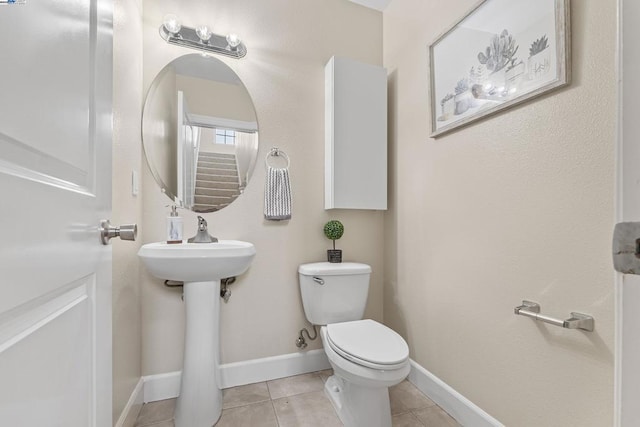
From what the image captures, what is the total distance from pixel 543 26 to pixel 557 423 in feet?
4.69

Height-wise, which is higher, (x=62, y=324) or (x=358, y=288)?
(x=62, y=324)

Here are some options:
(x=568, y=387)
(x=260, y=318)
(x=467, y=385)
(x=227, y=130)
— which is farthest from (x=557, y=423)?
(x=227, y=130)

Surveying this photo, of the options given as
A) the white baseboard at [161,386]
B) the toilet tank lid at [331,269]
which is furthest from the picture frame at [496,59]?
the white baseboard at [161,386]

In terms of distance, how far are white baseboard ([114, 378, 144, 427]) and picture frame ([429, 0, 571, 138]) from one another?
1989 mm

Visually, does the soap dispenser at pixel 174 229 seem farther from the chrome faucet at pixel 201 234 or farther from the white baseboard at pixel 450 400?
the white baseboard at pixel 450 400

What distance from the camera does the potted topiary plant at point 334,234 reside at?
70.3 inches

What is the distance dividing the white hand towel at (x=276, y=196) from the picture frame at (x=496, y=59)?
91cm

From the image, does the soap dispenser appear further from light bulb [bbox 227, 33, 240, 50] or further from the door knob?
light bulb [bbox 227, 33, 240, 50]

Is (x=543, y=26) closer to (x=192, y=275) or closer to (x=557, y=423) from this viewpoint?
(x=557, y=423)

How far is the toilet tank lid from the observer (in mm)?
1624

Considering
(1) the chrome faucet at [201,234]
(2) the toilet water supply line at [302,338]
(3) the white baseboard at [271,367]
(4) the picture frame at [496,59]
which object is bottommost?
(3) the white baseboard at [271,367]

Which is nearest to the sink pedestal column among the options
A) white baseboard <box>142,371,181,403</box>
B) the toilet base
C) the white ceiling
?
white baseboard <box>142,371,181,403</box>

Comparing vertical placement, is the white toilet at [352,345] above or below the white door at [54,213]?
below

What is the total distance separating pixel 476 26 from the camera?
129 centimetres
